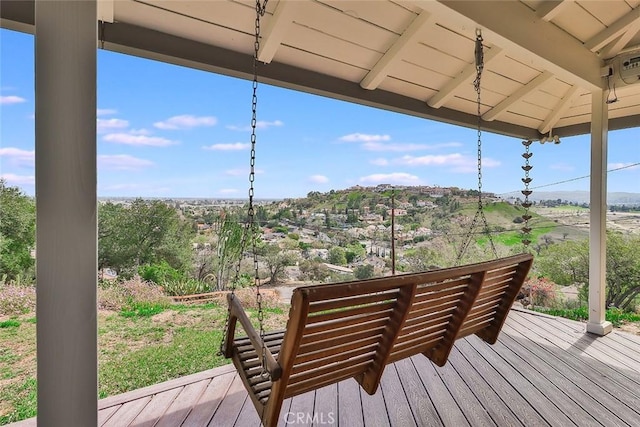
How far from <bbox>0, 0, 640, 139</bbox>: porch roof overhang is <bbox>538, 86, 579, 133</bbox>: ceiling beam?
0.37 feet

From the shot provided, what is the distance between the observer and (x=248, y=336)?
1.29 m

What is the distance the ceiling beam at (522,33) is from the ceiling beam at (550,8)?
1.2 inches

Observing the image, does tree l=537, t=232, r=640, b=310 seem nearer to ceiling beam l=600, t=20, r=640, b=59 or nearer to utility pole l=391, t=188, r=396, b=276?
ceiling beam l=600, t=20, r=640, b=59

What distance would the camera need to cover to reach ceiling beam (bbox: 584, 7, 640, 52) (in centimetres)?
213

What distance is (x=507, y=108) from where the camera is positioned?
3.05m

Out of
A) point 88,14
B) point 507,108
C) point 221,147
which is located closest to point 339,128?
point 221,147

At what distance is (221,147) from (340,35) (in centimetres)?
194

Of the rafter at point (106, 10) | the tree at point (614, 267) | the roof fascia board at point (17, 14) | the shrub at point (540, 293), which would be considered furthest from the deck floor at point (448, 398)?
the rafter at point (106, 10)

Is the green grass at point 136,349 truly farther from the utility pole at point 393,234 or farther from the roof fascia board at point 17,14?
the roof fascia board at point 17,14

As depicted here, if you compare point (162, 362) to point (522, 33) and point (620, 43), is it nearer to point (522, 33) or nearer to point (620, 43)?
point (522, 33)

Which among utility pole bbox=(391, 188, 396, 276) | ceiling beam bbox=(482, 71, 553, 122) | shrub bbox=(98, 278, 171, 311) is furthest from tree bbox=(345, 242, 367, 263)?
ceiling beam bbox=(482, 71, 553, 122)

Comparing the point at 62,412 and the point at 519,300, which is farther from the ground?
the point at 62,412

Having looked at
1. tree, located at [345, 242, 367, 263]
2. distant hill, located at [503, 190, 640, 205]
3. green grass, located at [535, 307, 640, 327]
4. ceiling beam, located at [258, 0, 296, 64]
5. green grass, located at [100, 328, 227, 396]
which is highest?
ceiling beam, located at [258, 0, 296, 64]

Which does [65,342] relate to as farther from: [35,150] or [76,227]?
[35,150]
